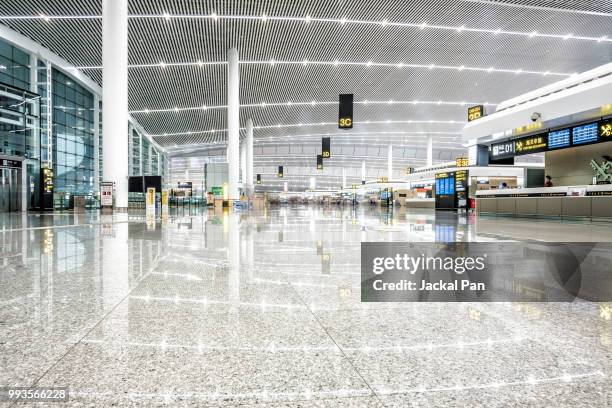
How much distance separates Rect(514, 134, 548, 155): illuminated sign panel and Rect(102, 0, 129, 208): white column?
17.3m

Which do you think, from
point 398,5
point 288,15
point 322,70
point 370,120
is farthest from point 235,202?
point 370,120

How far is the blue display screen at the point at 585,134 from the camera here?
13.0m

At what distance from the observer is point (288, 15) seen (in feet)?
62.3

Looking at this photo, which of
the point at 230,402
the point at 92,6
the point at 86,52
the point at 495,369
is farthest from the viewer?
the point at 86,52

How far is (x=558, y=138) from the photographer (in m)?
14.4

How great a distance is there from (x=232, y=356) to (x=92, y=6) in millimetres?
21759

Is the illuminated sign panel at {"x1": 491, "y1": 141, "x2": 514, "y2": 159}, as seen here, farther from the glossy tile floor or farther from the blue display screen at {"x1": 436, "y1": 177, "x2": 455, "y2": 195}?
the glossy tile floor

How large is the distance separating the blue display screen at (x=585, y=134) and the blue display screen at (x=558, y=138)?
28 cm

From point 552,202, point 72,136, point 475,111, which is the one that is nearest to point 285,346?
point 552,202

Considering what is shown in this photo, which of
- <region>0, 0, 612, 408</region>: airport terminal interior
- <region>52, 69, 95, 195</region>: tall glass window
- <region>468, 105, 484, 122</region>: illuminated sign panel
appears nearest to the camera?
<region>0, 0, 612, 408</region>: airport terminal interior

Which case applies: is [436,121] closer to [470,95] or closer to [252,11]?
[470,95]

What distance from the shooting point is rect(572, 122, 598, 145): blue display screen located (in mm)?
12953

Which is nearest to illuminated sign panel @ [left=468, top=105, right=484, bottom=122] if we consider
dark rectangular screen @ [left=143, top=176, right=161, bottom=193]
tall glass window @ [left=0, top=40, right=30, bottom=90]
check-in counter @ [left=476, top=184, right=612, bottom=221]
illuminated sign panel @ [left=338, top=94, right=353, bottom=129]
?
check-in counter @ [left=476, top=184, right=612, bottom=221]

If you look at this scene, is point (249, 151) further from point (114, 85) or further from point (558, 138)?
point (558, 138)
